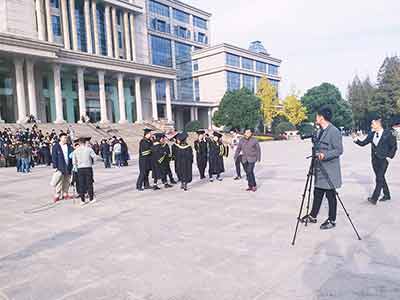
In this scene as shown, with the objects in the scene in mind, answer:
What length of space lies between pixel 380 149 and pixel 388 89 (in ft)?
200

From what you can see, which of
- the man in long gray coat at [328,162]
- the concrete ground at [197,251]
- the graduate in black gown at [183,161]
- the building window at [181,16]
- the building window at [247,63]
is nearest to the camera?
the concrete ground at [197,251]

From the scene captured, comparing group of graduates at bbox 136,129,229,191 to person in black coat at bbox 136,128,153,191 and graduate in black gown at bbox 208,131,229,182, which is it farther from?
graduate in black gown at bbox 208,131,229,182

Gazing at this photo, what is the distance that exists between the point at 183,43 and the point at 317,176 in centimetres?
6566

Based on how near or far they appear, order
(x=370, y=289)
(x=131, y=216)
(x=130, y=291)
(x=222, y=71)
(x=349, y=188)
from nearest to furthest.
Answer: (x=370, y=289) → (x=130, y=291) → (x=131, y=216) → (x=349, y=188) → (x=222, y=71)

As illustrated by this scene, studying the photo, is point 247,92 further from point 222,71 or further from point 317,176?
point 317,176

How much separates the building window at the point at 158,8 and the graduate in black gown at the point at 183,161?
183 ft

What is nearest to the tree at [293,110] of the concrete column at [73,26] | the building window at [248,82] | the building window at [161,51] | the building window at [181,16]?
the building window at [248,82]

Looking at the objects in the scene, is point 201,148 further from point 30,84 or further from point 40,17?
point 40,17

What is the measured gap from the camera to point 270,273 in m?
3.69

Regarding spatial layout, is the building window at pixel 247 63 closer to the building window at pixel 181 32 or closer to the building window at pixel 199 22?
the building window at pixel 199 22

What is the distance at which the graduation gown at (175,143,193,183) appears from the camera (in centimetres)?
977

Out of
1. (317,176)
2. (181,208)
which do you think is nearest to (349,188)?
(317,176)

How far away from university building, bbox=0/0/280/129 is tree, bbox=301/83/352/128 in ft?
47.9

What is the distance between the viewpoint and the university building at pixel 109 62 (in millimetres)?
33906
